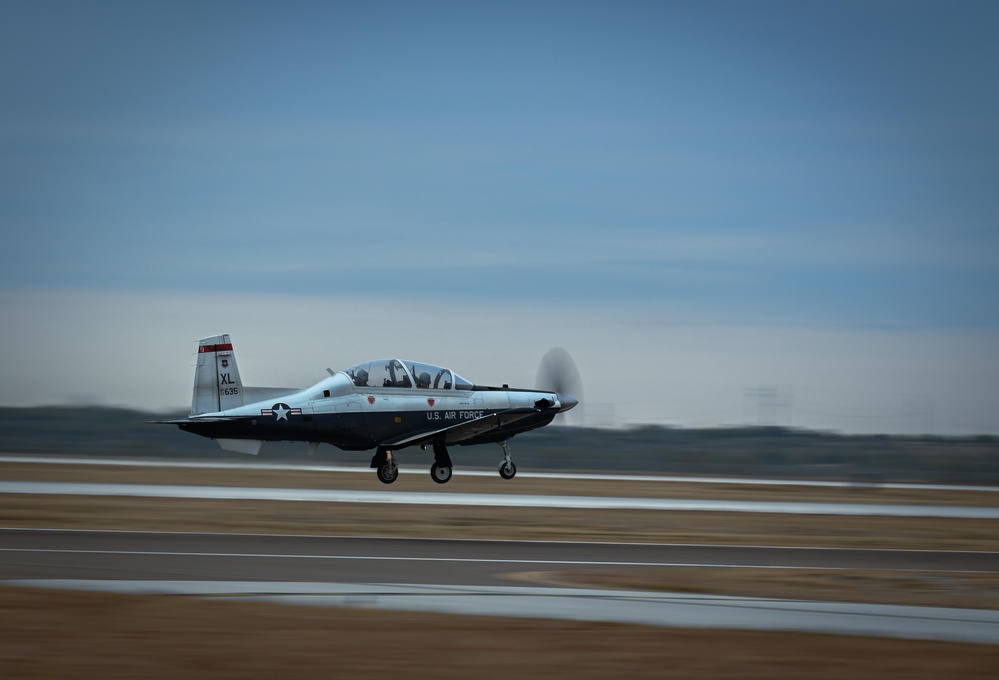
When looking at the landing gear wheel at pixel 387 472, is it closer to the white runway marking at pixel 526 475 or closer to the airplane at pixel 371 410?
the airplane at pixel 371 410

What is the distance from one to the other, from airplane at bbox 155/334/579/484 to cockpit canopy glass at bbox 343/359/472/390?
0.09 feet

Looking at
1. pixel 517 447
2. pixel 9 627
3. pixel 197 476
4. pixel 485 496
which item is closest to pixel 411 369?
pixel 485 496

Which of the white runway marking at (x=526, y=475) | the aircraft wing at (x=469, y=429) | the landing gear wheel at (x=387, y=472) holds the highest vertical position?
the aircraft wing at (x=469, y=429)

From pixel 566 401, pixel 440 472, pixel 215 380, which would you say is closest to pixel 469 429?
pixel 440 472

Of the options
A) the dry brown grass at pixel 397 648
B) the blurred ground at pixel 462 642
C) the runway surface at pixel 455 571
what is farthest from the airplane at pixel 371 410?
the dry brown grass at pixel 397 648

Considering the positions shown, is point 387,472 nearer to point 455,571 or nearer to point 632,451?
point 455,571

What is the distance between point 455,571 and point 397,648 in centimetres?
523

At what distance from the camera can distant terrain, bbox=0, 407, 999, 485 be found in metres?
54.6

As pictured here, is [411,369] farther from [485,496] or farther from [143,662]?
[143,662]

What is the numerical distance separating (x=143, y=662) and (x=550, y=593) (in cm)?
540

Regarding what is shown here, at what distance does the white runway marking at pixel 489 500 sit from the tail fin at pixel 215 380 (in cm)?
253

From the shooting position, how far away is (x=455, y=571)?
49.6 ft

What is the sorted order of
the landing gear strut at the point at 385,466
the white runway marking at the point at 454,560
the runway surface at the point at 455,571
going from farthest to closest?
the landing gear strut at the point at 385,466
the white runway marking at the point at 454,560
the runway surface at the point at 455,571

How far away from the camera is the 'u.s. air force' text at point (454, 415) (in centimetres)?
3047
